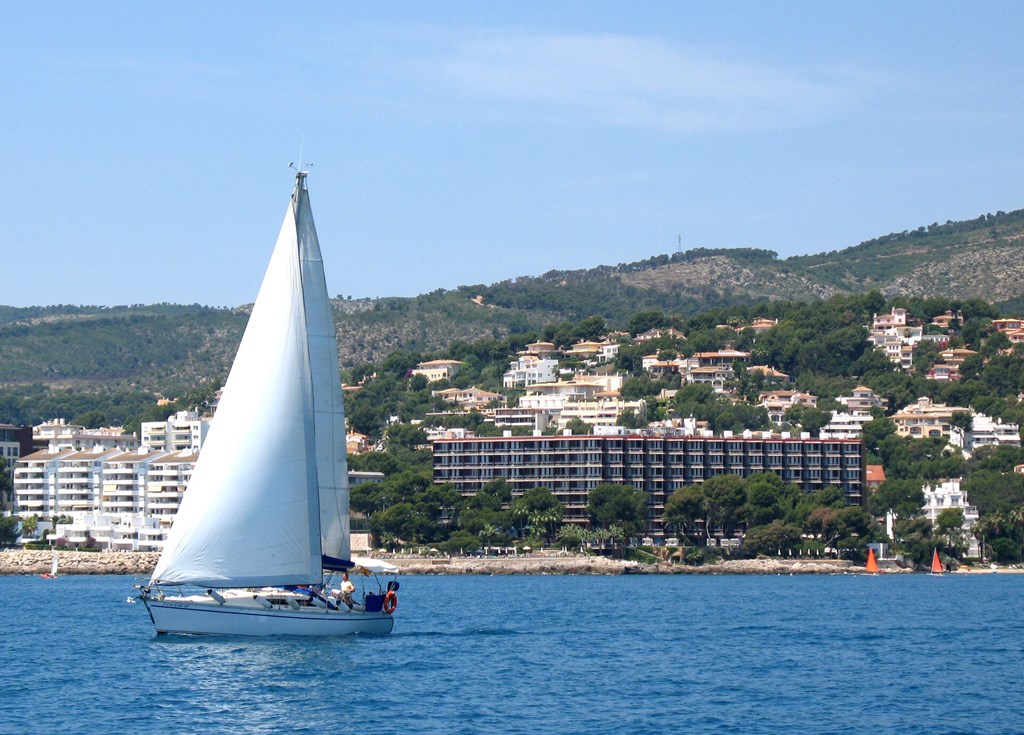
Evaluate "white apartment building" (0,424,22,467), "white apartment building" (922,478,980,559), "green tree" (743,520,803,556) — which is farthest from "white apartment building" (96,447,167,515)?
"white apartment building" (922,478,980,559)

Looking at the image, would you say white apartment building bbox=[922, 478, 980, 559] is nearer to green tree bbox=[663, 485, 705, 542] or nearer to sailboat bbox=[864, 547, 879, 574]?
sailboat bbox=[864, 547, 879, 574]

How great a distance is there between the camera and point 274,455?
41906 millimetres

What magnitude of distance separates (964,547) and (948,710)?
262ft

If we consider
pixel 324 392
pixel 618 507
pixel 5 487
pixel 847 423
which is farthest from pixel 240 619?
pixel 847 423

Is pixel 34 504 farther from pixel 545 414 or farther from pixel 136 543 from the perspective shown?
pixel 545 414

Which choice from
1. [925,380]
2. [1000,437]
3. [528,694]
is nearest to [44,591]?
[528,694]

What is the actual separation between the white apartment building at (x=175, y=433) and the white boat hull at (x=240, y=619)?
10953cm

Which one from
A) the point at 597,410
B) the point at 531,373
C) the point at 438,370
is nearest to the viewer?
the point at 597,410

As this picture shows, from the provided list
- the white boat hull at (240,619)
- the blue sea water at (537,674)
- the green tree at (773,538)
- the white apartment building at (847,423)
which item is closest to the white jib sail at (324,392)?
the white boat hull at (240,619)

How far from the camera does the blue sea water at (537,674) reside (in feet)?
110

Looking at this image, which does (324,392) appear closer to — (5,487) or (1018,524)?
(1018,524)

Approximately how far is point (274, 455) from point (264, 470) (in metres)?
0.43

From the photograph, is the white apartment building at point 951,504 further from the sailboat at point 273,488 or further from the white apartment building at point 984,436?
the sailboat at point 273,488

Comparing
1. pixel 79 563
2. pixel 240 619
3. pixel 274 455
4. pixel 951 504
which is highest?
pixel 274 455
